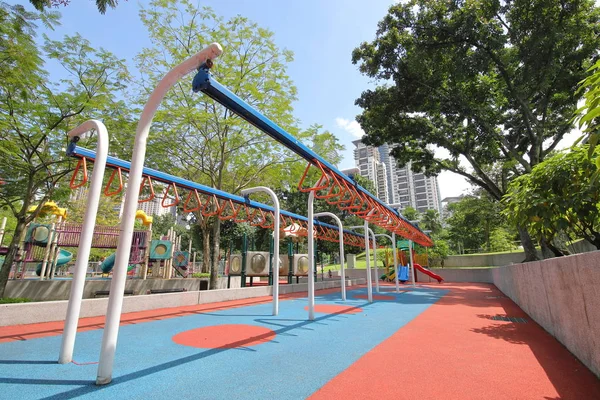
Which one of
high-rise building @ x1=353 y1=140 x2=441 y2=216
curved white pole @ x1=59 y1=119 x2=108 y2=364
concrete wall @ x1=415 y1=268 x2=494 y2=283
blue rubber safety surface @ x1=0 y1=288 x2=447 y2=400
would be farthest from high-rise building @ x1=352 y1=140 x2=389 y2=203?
curved white pole @ x1=59 y1=119 x2=108 y2=364

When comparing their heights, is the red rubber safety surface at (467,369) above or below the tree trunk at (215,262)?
below

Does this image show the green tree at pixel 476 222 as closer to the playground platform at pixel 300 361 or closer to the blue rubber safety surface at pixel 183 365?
the playground platform at pixel 300 361

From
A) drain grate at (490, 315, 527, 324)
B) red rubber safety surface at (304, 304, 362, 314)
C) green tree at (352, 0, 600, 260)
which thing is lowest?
drain grate at (490, 315, 527, 324)

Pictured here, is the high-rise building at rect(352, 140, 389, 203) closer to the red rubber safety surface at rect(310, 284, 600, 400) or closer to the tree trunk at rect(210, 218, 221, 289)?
the tree trunk at rect(210, 218, 221, 289)

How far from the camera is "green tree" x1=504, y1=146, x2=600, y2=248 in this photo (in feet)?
13.6

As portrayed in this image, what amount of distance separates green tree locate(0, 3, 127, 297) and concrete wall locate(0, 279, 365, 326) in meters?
4.27

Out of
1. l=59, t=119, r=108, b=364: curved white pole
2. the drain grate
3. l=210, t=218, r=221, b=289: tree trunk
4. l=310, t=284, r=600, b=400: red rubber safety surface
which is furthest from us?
l=210, t=218, r=221, b=289: tree trunk

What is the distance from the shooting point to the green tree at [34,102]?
8203mm

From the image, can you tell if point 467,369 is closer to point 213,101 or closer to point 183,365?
point 183,365

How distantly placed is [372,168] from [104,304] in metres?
132

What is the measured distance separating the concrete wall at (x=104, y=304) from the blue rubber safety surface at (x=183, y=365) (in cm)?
182

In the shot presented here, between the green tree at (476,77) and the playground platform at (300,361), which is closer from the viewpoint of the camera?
the playground platform at (300,361)

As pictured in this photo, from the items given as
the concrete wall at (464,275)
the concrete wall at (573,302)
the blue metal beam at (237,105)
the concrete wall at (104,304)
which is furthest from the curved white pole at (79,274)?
the concrete wall at (464,275)

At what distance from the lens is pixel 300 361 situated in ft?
13.9
